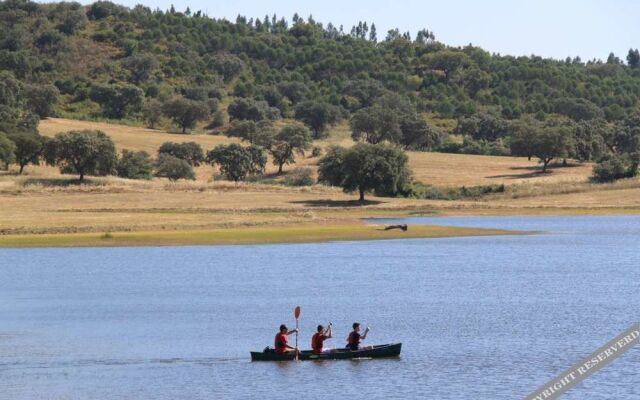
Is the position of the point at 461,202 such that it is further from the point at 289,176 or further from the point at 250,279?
the point at 250,279

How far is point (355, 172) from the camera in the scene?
126m

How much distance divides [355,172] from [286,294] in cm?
6158

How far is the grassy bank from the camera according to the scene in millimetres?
90750

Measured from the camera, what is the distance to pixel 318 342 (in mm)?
→ 44844

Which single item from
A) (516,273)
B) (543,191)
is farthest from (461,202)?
(516,273)

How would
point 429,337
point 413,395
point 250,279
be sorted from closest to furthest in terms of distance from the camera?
point 413,395
point 429,337
point 250,279

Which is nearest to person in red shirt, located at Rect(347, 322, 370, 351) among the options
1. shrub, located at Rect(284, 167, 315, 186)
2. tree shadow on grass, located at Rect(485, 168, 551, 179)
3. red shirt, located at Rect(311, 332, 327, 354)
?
red shirt, located at Rect(311, 332, 327, 354)

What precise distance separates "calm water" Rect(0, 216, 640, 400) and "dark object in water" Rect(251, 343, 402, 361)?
0.37m

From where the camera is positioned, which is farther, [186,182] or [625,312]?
[186,182]

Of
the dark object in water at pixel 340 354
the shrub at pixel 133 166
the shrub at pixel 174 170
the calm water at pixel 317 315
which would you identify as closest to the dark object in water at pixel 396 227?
the calm water at pixel 317 315

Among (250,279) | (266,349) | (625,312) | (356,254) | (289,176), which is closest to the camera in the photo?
(266,349)

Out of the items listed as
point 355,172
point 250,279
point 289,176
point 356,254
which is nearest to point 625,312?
point 250,279

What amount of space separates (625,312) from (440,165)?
371 ft

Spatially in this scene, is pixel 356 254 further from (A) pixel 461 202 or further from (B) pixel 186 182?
(B) pixel 186 182
